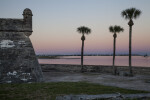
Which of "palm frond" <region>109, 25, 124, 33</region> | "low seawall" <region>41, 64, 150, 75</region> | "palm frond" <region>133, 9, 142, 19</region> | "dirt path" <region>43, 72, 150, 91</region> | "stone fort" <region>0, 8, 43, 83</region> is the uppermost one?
"palm frond" <region>133, 9, 142, 19</region>

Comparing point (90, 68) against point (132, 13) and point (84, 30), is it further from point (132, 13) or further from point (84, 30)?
point (132, 13)

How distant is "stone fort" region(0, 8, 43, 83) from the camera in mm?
14992

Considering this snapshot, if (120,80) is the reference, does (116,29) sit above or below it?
above

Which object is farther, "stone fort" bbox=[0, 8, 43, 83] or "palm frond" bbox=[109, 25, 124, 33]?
"palm frond" bbox=[109, 25, 124, 33]

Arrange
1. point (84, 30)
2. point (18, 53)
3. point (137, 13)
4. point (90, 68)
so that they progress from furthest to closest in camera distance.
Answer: point (84, 30) → point (90, 68) → point (137, 13) → point (18, 53)

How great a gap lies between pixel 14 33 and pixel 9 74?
→ 457 cm

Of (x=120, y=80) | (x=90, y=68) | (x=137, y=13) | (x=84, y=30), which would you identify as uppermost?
(x=137, y=13)

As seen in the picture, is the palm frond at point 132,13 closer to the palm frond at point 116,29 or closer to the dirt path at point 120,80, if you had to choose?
the palm frond at point 116,29

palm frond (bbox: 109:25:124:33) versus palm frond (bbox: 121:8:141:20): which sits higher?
palm frond (bbox: 121:8:141:20)

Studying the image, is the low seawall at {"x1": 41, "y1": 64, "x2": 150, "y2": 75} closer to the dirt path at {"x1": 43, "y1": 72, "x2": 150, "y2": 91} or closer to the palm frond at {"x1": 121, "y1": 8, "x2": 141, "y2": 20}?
the dirt path at {"x1": 43, "y1": 72, "x2": 150, "y2": 91}

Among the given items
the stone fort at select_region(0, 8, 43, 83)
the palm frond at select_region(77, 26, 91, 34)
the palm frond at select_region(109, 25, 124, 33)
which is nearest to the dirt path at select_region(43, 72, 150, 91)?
the stone fort at select_region(0, 8, 43, 83)

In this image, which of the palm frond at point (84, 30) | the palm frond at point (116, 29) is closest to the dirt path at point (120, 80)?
the palm frond at point (116, 29)

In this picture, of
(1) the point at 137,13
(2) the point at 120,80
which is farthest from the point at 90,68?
(1) the point at 137,13

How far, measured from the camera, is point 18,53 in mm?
16391
